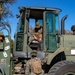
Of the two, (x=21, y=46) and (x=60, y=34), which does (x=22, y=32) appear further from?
(x=60, y=34)

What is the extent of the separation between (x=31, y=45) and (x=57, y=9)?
63.9 inches

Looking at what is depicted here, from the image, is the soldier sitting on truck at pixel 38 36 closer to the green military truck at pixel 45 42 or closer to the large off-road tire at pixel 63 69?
the green military truck at pixel 45 42

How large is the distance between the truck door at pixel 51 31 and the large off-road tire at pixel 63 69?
2.76 feet

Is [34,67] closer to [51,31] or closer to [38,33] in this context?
[38,33]

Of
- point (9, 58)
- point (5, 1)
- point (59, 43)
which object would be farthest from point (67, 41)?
point (5, 1)

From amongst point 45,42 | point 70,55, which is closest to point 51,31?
point 45,42

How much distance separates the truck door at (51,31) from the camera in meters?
10.8

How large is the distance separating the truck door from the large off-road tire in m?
0.84

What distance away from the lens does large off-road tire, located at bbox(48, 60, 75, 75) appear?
32.9ft

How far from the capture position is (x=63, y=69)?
1006 centimetres

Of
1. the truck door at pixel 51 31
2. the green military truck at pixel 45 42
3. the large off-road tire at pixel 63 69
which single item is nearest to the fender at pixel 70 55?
the green military truck at pixel 45 42

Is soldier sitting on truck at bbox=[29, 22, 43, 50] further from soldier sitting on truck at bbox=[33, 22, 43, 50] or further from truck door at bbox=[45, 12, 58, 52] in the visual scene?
truck door at bbox=[45, 12, 58, 52]

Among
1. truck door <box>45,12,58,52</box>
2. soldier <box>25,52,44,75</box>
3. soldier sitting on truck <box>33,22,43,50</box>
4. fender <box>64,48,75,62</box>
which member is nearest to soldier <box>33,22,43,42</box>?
soldier sitting on truck <box>33,22,43,50</box>

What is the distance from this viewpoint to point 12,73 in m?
10.3
